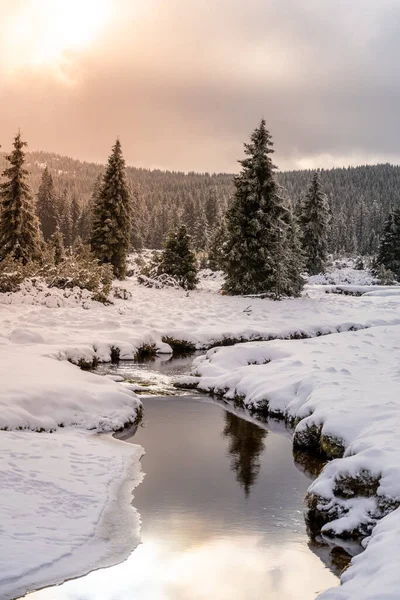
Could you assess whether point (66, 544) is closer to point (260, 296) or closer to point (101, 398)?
point (101, 398)

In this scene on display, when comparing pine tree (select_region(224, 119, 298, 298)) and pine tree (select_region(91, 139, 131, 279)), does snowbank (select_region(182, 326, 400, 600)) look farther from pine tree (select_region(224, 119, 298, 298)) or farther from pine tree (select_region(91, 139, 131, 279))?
pine tree (select_region(91, 139, 131, 279))

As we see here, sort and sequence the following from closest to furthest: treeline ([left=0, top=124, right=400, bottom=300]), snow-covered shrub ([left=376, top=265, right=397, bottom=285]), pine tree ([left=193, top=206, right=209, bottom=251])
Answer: treeline ([left=0, top=124, right=400, bottom=300]) → snow-covered shrub ([left=376, top=265, right=397, bottom=285]) → pine tree ([left=193, top=206, right=209, bottom=251])

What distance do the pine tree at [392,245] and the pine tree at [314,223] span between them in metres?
5.58

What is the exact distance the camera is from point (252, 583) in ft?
18.5

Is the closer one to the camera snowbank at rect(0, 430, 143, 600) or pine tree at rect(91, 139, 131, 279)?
snowbank at rect(0, 430, 143, 600)

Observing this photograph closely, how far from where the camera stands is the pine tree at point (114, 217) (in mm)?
34844

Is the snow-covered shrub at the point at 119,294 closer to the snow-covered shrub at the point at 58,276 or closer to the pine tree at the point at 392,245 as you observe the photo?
the snow-covered shrub at the point at 58,276

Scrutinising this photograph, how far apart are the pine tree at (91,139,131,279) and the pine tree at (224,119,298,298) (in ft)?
32.2

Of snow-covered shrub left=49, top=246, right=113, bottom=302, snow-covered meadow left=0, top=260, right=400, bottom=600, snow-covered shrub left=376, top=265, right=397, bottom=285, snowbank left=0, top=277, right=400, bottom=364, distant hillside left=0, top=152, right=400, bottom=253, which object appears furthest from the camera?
distant hillside left=0, top=152, right=400, bottom=253

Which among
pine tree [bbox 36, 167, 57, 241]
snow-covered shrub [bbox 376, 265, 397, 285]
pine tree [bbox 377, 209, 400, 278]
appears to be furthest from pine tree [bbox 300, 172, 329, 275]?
pine tree [bbox 36, 167, 57, 241]

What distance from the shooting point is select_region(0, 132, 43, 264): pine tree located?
31.3 metres

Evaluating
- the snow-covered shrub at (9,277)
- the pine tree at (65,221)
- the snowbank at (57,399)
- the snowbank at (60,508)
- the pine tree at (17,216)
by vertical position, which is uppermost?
the pine tree at (65,221)

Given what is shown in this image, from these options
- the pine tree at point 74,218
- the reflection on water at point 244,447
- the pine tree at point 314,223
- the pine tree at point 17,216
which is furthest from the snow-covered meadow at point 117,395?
the pine tree at point 74,218

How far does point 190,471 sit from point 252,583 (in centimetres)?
314
